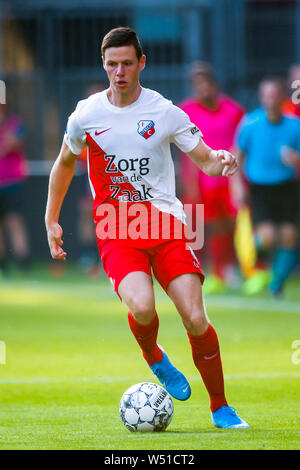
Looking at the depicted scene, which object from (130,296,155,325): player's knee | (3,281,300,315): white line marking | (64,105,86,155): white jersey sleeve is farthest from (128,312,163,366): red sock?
(3,281,300,315): white line marking

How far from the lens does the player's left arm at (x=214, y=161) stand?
19.9ft

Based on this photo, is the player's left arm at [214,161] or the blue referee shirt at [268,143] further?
the blue referee shirt at [268,143]

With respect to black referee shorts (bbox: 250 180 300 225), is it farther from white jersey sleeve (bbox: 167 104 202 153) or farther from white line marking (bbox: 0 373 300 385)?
white jersey sleeve (bbox: 167 104 202 153)

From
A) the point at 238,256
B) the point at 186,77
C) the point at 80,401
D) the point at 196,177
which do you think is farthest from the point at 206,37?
the point at 80,401

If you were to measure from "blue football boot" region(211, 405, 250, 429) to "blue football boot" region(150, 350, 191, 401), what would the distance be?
13.7 inches

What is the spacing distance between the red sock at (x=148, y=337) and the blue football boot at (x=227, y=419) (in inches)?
23.4

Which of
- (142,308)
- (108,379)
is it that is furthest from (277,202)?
(142,308)

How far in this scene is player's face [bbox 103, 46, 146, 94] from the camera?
20.5 feet

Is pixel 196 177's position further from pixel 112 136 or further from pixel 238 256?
pixel 112 136

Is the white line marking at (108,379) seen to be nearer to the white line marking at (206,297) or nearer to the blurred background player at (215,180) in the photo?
the white line marking at (206,297)

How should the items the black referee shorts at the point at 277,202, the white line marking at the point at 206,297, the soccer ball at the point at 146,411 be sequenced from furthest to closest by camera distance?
the black referee shorts at the point at 277,202, the white line marking at the point at 206,297, the soccer ball at the point at 146,411

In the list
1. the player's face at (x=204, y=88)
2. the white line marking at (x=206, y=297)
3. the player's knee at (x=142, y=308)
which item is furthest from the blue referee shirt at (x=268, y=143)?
the player's knee at (x=142, y=308)

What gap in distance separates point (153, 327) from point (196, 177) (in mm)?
8220

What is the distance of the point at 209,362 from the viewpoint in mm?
6066
